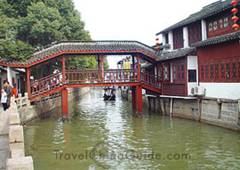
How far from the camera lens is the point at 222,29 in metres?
18.9

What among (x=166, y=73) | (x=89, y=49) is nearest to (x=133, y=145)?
(x=89, y=49)

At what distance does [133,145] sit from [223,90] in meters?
6.34

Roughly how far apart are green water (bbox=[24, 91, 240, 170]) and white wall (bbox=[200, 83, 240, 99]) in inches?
73.8

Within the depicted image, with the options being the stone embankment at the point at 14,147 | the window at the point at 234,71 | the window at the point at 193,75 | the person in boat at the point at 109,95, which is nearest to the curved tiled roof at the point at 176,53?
the window at the point at 193,75

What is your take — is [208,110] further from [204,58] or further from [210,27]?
[210,27]

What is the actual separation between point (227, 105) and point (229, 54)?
8.94 ft

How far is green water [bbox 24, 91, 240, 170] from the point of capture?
11.8m

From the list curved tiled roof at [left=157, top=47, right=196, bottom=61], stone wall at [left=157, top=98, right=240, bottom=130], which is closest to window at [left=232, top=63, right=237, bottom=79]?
stone wall at [left=157, top=98, right=240, bottom=130]

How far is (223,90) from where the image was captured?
701 inches

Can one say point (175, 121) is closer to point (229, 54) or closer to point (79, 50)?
point (229, 54)

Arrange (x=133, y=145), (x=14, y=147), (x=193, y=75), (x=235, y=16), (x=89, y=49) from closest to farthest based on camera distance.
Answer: (x=14, y=147)
(x=133, y=145)
(x=235, y=16)
(x=193, y=75)
(x=89, y=49)

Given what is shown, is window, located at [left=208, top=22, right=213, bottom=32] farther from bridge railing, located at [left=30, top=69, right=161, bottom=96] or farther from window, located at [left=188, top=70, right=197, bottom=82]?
bridge railing, located at [left=30, top=69, right=161, bottom=96]

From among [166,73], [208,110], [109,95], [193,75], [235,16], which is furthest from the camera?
[109,95]

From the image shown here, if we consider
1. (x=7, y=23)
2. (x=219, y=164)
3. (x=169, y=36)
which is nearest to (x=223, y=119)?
(x=219, y=164)
